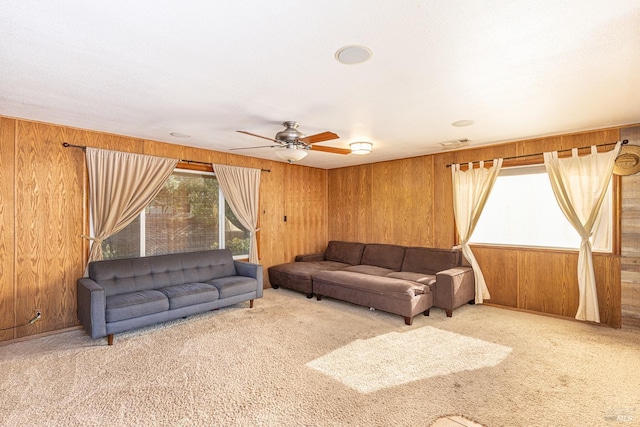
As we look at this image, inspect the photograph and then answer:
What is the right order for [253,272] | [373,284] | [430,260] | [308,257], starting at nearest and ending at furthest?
1. [373,284]
2. [253,272]
3. [430,260]
4. [308,257]

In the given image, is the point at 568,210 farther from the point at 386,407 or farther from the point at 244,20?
the point at 244,20

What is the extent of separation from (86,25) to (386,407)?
3111mm

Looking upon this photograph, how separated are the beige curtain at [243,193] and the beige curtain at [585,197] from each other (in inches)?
179

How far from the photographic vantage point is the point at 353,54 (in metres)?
2.14

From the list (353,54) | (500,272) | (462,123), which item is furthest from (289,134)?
(500,272)

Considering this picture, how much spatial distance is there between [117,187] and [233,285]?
6.59 feet

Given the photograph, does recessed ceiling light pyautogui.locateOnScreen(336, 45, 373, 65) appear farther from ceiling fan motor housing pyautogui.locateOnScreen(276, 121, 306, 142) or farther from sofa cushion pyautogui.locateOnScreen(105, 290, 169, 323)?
sofa cushion pyautogui.locateOnScreen(105, 290, 169, 323)

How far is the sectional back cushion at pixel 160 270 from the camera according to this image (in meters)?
3.88

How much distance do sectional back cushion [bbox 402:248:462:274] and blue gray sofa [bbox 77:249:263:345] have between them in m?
2.50

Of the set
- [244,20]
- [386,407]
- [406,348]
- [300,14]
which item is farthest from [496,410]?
[244,20]

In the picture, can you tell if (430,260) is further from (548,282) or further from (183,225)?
(183,225)

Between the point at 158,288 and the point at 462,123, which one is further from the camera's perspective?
the point at 158,288

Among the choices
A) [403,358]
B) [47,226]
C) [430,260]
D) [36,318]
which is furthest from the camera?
[430,260]

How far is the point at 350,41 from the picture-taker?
6.53 feet
